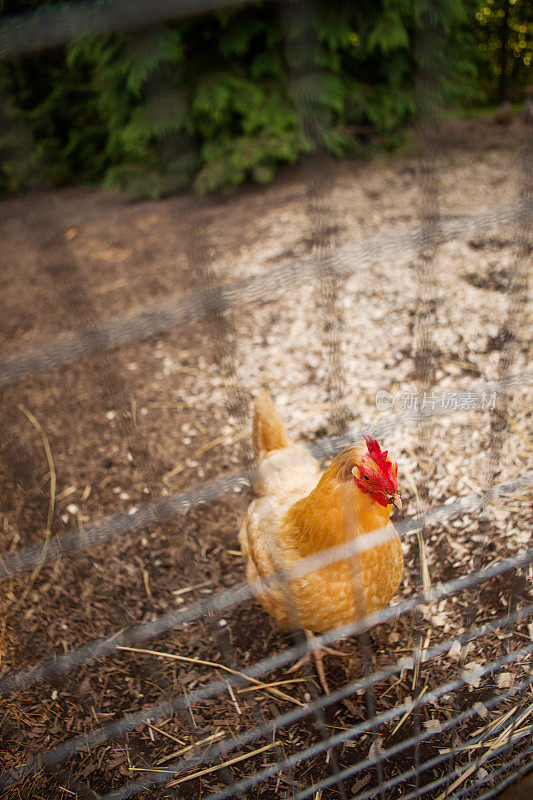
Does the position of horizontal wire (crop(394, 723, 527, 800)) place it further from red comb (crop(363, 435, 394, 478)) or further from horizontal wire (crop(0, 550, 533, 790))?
red comb (crop(363, 435, 394, 478))

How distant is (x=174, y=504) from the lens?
4.56ft

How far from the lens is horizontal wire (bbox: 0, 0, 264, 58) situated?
670 mm

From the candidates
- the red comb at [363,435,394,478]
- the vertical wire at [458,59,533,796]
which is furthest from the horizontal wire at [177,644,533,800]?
the red comb at [363,435,394,478]

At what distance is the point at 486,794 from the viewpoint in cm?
138

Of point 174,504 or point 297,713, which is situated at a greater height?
point 174,504

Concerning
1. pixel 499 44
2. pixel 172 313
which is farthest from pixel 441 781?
pixel 499 44

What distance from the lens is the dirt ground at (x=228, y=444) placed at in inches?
60.3

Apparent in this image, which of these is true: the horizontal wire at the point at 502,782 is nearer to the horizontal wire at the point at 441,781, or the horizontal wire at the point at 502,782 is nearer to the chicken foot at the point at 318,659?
the horizontal wire at the point at 441,781

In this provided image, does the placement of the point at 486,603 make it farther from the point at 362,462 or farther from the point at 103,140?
the point at 103,140

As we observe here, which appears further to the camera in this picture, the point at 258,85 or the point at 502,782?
the point at 258,85

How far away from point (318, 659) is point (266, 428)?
0.85 meters

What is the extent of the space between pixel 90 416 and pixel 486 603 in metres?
2.33

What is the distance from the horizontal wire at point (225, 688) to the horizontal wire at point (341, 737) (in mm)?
73

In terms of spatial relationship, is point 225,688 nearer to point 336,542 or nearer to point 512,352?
point 336,542
